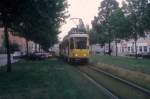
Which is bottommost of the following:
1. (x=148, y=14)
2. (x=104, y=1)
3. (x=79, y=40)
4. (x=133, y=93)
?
(x=133, y=93)

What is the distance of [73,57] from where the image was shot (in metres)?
39.9

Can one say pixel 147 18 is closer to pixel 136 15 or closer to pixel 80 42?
pixel 136 15

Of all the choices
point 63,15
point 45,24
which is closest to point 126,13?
point 63,15

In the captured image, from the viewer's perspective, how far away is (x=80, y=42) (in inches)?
1578

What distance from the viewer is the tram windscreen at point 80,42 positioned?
1570 inches

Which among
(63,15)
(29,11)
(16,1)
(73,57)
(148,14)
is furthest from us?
(148,14)

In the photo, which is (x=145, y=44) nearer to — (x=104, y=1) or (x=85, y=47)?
(x=104, y=1)

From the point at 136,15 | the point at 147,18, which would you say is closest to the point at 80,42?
the point at 147,18

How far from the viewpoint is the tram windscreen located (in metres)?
39.9

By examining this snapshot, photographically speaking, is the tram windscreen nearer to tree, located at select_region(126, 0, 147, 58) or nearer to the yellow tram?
the yellow tram

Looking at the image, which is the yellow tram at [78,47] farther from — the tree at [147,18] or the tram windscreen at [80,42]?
the tree at [147,18]

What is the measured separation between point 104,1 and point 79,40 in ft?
156

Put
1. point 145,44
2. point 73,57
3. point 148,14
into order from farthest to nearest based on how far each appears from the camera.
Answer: point 145,44
point 148,14
point 73,57

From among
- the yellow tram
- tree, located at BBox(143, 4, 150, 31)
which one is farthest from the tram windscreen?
tree, located at BBox(143, 4, 150, 31)
